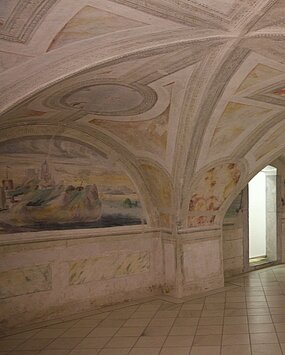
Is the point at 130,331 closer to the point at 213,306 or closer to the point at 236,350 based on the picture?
the point at 236,350

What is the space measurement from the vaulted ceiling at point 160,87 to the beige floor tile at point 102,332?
3.14 meters

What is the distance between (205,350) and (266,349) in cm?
100

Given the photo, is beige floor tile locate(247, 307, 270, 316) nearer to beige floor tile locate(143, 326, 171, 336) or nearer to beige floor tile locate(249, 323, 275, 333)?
beige floor tile locate(249, 323, 275, 333)

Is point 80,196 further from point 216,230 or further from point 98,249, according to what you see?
point 216,230

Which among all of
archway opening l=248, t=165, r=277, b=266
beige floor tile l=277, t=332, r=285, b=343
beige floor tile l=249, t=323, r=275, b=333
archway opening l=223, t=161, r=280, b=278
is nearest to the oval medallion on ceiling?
beige floor tile l=249, t=323, r=275, b=333

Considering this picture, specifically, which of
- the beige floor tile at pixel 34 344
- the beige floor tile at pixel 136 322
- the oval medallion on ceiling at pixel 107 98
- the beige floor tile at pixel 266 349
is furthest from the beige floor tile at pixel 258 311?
the oval medallion on ceiling at pixel 107 98

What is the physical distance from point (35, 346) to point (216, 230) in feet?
18.1

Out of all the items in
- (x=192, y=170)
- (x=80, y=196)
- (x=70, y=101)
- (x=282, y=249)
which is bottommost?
(x=282, y=249)

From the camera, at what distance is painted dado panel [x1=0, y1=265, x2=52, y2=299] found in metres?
7.33

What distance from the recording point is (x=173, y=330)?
23.0 ft

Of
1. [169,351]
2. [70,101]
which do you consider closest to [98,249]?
[169,351]

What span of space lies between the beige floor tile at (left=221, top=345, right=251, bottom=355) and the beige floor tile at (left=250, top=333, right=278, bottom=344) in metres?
0.30

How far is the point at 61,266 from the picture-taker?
8070 millimetres

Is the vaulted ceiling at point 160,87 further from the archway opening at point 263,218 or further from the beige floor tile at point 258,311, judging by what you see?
the archway opening at point 263,218
